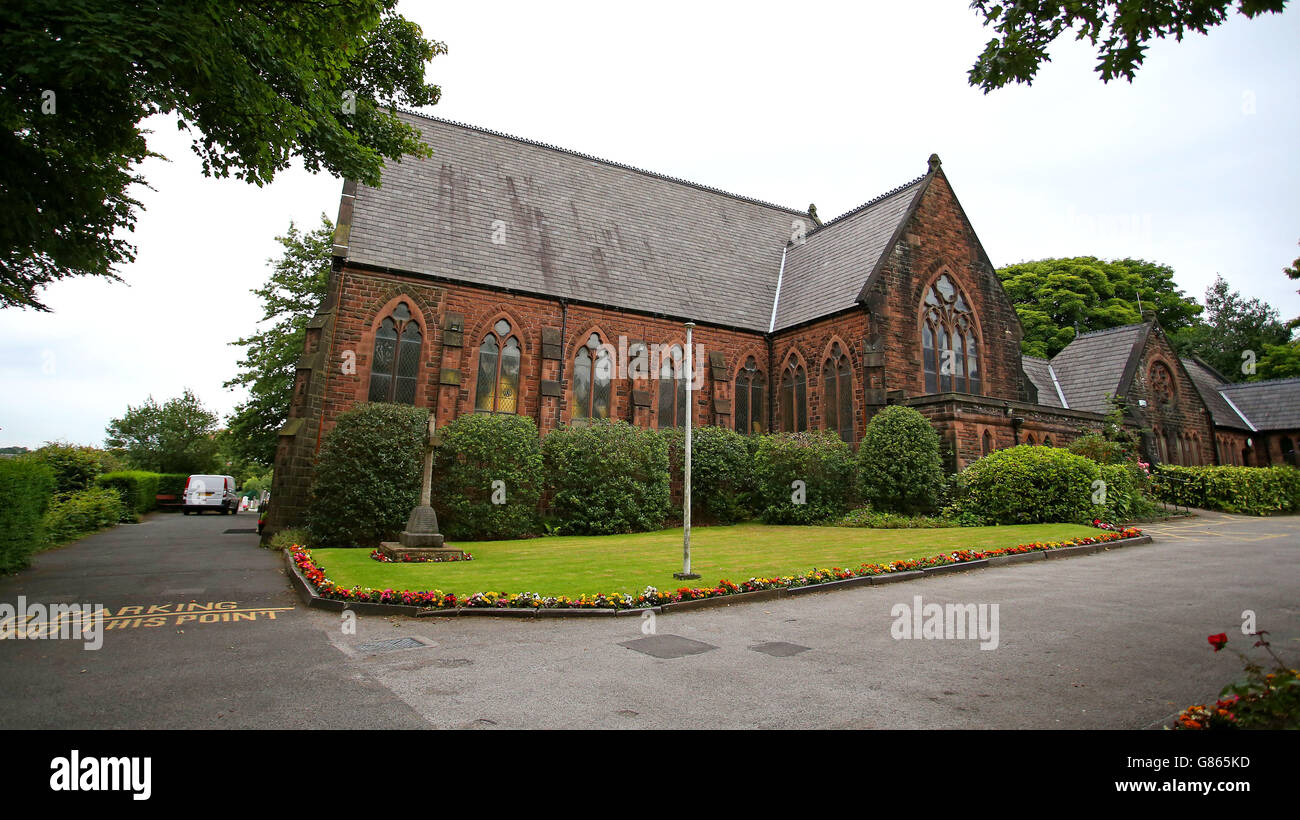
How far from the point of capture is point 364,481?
51.2ft

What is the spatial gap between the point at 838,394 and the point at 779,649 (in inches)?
661

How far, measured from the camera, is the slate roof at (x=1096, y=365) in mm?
27344

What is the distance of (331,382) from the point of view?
715 inches

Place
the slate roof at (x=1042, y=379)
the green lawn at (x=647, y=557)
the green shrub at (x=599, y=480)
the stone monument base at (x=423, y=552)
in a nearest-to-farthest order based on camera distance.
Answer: the green lawn at (x=647, y=557), the stone monument base at (x=423, y=552), the green shrub at (x=599, y=480), the slate roof at (x=1042, y=379)

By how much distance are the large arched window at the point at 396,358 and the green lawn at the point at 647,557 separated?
528cm

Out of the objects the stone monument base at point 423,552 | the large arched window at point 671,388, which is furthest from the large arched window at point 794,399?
the stone monument base at point 423,552

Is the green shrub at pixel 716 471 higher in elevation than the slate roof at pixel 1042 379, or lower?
lower

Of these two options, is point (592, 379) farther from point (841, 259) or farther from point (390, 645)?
point (390, 645)

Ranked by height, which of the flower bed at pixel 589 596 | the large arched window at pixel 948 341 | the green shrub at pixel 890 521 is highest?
the large arched window at pixel 948 341

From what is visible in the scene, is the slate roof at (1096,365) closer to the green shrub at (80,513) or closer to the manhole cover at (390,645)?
the manhole cover at (390,645)

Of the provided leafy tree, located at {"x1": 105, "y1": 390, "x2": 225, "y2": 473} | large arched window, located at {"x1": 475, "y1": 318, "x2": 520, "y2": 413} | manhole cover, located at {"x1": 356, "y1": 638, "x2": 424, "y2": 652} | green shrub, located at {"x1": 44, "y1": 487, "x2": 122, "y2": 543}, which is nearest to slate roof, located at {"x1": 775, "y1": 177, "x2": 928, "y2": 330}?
large arched window, located at {"x1": 475, "y1": 318, "x2": 520, "y2": 413}

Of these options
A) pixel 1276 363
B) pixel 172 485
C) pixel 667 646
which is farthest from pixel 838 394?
pixel 1276 363

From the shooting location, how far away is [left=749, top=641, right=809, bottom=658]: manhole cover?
6.41 metres

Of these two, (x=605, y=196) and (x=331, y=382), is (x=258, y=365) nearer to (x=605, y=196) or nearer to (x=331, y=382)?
(x=331, y=382)
